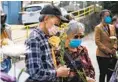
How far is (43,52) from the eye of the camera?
363cm

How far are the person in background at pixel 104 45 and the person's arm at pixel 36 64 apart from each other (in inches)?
125

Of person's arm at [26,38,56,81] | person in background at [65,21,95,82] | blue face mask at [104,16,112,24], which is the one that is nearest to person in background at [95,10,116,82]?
blue face mask at [104,16,112,24]

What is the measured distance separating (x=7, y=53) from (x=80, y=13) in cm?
1773

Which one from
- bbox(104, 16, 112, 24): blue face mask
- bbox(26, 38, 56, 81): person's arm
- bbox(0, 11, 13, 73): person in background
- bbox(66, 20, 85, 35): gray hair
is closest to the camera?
bbox(26, 38, 56, 81): person's arm

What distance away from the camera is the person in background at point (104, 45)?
667cm

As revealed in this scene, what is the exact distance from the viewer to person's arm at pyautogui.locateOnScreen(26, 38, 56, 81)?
3.57 meters

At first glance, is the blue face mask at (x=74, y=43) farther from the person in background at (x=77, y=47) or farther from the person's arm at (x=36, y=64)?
the person's arm at (x=36, y=64)

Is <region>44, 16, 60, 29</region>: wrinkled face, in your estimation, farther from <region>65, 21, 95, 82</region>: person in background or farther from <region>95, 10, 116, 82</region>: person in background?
<region>95, 10, 116, 82</region>: person in background

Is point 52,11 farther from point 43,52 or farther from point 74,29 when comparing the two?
point 74,29

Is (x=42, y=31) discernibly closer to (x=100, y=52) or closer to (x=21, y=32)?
(x=100, y=52)

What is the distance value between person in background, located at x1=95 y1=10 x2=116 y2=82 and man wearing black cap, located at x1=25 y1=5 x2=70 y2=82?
Answer: 9.81 feet

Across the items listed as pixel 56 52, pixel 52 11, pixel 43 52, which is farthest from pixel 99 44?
pixel 43 52

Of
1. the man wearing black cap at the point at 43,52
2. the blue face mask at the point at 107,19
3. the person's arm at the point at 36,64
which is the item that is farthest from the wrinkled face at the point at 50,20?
the blue face mask at the point at 107,19

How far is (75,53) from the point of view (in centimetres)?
455
